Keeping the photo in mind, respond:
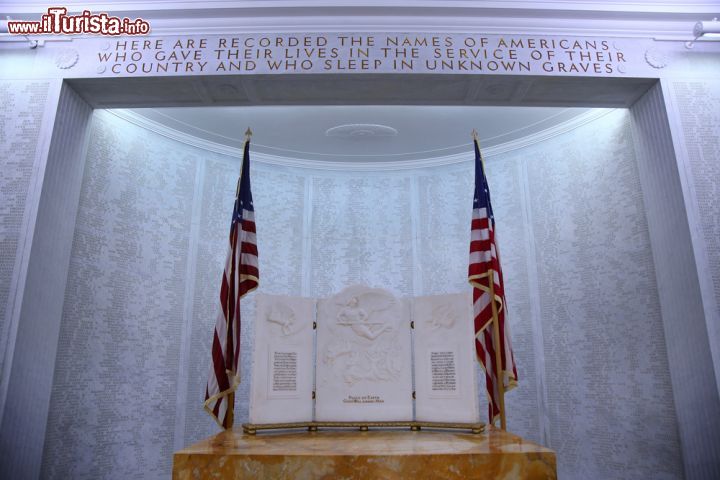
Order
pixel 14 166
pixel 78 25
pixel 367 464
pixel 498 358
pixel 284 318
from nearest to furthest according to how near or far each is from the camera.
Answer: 1. pixel 367 464
2. pixel 284 318
3. pixel 498 358
4. pixel 14 166
5. pixel 78 25

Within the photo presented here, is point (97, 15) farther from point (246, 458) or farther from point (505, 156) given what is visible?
point (505, 156)

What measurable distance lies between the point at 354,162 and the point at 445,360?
4.88 meters

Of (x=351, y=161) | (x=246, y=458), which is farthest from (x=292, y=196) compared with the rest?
(x=246, y=458)

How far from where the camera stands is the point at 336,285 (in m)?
8.45

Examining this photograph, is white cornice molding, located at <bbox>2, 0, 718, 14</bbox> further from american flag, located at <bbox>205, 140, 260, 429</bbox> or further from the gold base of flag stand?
the gold base of flag stand

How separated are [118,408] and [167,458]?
3.34 feet

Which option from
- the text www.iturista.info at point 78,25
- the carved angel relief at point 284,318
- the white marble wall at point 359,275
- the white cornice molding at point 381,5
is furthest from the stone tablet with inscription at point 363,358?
the text www.iturista.info at point 78,25

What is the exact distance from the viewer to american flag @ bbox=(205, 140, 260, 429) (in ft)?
16.3

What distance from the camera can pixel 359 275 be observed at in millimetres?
8500

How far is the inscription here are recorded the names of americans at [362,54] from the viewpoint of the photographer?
5.55 m

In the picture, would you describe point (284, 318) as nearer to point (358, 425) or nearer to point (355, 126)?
point (358, 425)

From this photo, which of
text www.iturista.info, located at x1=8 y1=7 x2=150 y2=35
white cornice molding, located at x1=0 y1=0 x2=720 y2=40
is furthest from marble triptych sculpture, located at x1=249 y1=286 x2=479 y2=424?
text www.iturista.info, located at x1=8 y1=7 x2=150 y2=35

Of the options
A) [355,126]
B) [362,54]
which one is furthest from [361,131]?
[362,54]

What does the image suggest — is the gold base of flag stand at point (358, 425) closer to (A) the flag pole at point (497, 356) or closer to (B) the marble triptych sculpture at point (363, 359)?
(B) the marble triptych sculpture at point (363, 359)
